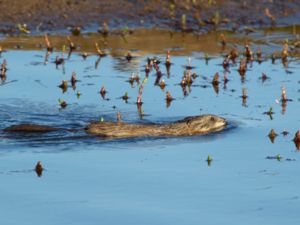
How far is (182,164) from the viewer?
9711 mm

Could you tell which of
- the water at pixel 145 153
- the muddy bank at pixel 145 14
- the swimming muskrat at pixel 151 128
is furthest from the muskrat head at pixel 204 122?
the muddy bank at pixel 145 14

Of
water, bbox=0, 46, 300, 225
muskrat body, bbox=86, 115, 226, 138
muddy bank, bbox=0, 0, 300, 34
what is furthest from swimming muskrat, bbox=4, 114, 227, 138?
muddy bank, bbox=0, 0, 300, 34

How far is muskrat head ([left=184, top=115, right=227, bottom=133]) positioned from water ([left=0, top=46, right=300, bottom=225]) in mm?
133

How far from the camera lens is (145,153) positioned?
10312 millimetres

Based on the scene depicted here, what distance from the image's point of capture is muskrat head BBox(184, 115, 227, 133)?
451 inches

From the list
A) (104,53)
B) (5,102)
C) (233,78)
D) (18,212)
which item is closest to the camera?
(18,212)

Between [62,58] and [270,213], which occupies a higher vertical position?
[62,58]

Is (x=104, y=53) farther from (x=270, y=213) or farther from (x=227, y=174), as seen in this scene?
(x=270, y=213)

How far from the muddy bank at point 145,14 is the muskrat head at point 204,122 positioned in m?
6.22

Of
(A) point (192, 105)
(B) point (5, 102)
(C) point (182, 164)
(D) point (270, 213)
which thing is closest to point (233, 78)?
(A) point (192, 105)

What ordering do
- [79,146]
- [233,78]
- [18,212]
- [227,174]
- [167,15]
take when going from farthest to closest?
[167,15] < [233,78] < [79,146] < [227,174] < [18,212]

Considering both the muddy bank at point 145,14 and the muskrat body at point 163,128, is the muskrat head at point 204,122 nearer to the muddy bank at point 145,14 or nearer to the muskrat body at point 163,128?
the muskrat body at point 163,128

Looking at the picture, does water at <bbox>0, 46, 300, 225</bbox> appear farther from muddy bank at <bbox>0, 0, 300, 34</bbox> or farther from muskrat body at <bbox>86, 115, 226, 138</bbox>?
muddy bank at <bbox>0, 0, 300, 34</bbox>

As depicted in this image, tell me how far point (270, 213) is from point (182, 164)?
1.73 m
